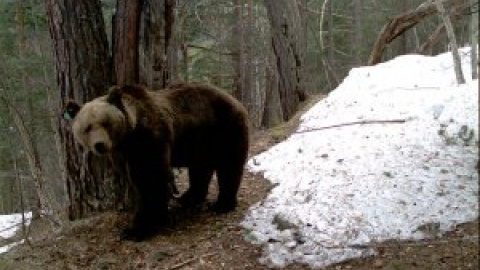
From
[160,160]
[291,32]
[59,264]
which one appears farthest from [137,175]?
[291,32]

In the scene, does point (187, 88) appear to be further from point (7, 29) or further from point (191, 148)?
point (7, 29)

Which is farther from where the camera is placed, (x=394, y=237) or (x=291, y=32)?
(x=291, y=32)

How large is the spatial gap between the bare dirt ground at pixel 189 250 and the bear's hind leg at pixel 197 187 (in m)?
0.14

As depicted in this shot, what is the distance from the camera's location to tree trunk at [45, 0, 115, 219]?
6402 mm

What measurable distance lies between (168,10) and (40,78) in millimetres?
12294

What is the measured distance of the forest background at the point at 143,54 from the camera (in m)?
A: 6.48

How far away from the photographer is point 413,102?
27.6 feet

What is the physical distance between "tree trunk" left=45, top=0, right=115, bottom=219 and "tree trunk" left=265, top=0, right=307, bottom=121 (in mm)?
6088

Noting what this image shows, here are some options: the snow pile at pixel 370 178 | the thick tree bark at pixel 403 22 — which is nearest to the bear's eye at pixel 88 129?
the snow pile at pixel 370 178

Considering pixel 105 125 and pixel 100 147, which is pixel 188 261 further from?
pixel 105 125

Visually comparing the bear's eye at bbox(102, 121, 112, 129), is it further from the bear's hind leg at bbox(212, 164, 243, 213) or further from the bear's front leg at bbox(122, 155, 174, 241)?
the bear's hind leg at bbox(212, 164, 243, 213)

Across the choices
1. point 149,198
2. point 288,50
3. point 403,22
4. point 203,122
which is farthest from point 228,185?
point 403,22

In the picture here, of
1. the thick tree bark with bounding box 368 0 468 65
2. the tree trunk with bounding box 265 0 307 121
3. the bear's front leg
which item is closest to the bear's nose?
the bear's front leg

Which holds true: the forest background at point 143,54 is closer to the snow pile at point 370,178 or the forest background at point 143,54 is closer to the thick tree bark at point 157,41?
the thick tree bark at point 157,41
